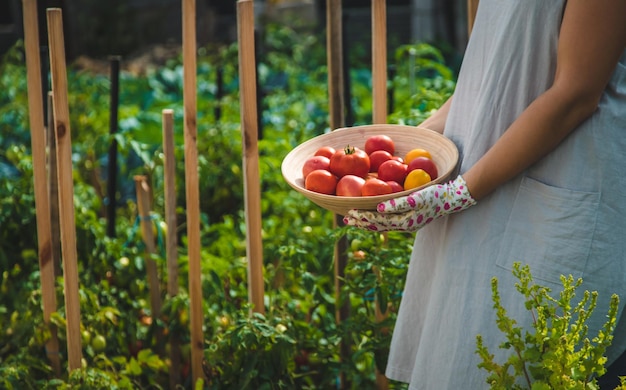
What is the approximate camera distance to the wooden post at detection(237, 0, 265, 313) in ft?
6.47

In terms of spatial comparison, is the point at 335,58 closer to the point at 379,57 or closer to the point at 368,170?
the point at 379,57

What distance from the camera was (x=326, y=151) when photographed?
1833 millimetres

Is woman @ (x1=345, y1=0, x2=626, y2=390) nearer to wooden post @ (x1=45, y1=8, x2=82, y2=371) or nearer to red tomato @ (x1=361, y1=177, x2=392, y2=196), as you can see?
red tomato @ (x1=361, y1=177, x2=392, y2=196)

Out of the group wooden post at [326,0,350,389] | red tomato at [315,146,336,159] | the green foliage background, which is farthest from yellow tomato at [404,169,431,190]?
wooden post at [326,0,350,389]

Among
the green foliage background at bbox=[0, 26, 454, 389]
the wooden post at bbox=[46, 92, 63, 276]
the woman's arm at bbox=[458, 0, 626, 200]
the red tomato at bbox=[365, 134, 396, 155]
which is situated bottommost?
the green foliage background at bbox=[0, 26, 454, 389]

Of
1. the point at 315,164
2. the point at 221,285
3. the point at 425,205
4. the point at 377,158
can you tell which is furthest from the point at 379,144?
the point at 221,285

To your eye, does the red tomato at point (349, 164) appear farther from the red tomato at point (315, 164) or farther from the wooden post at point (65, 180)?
the wooden post at point (65, 180)

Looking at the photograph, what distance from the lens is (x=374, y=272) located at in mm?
2178

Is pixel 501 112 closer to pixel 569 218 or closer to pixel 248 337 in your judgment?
pixel 569 218

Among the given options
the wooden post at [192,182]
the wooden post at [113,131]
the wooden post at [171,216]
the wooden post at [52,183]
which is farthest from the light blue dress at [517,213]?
the wooden post at [113,131]

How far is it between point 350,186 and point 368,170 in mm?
107

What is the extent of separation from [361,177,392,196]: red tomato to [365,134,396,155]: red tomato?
0.22 metres

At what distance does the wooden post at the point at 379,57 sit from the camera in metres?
2.06

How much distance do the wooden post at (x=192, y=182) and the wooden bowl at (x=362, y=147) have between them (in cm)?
32
